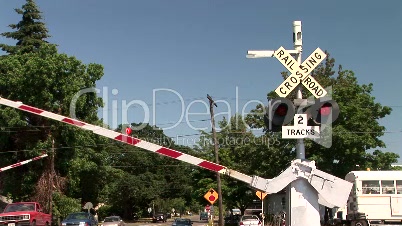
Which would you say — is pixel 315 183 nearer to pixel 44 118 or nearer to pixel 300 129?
pixel 300 129

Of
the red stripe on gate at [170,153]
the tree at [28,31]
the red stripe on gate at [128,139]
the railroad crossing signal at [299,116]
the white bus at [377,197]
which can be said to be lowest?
the white bus at [377,197]

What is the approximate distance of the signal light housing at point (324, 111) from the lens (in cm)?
757

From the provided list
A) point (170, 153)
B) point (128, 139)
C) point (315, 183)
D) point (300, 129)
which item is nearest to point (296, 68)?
point (300, 129)

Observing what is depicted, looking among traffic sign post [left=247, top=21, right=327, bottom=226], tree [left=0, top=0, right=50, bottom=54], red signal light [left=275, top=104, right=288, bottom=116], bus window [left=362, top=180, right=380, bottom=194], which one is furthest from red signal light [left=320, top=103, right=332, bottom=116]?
tree [left=0, top=0, right=50, bottom=54]

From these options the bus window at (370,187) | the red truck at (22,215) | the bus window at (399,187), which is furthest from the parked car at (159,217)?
the bus window at (399,187)

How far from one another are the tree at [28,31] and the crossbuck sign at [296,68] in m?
53.3

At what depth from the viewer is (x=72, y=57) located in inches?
1832

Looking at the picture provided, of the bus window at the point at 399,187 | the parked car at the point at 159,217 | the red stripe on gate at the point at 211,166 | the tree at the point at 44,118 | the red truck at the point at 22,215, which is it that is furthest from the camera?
the parked car at the point at 159,217

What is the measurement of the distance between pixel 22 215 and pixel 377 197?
20.2m

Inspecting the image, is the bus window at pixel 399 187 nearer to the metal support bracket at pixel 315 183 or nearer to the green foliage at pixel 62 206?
the metal support bracket at pixel 315 183

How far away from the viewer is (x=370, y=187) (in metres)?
28.8

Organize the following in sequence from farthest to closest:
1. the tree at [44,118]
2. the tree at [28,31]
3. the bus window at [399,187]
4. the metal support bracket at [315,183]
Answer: the tree at [28,31]
the tree at [44,118]
the bus window at [399,187]
the metal support bracket at [315,183]

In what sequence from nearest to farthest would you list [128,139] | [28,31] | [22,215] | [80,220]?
[128,139], [22,215], [80,220], [28,31]

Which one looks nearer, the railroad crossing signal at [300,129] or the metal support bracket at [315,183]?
the metal support bracket at [315,183]
